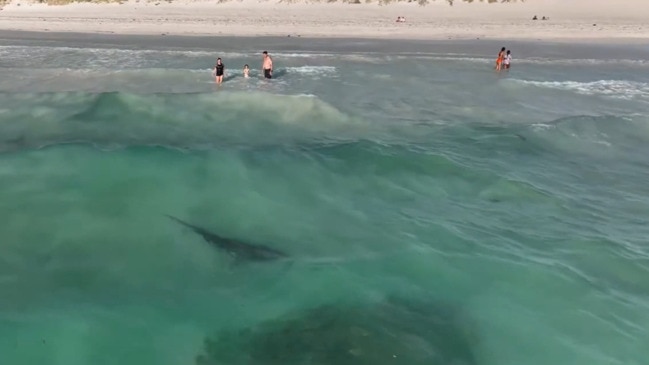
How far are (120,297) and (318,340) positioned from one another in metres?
3.62

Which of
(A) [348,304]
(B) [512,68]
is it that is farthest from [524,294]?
(B) [512,68]

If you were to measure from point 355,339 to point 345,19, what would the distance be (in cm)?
4058

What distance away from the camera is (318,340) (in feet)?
29.5

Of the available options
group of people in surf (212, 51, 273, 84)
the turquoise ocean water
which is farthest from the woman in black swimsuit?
the turquoise ocean water

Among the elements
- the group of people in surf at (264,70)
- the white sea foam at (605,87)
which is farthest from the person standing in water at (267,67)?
the white sea foam at (605,87)

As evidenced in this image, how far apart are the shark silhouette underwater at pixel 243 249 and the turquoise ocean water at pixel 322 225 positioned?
24cm

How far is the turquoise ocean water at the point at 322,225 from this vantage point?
363 inches

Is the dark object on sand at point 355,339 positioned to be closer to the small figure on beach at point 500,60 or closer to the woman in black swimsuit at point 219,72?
the woman in black swimsuit at point 219,72

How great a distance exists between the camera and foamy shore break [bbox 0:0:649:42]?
41.9 metres

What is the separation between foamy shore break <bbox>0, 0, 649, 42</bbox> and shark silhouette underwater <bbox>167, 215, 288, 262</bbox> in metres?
30.9

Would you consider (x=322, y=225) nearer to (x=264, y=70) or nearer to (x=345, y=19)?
(x=264, y=70)

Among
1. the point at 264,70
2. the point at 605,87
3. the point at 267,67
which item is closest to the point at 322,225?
the point at 267,67

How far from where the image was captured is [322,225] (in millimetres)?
12680

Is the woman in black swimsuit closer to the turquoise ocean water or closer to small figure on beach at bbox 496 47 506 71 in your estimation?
the turquoise ocean water
